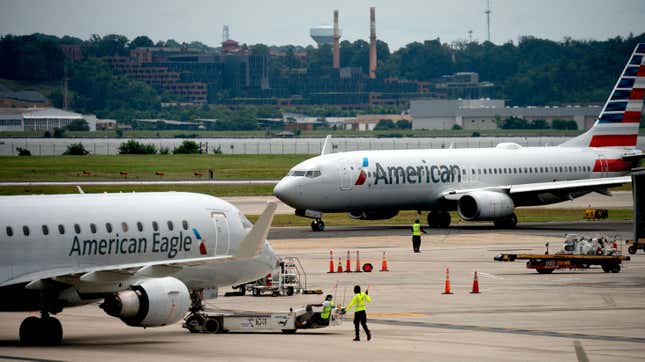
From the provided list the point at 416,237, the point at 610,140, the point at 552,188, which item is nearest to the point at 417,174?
the point at 552,188

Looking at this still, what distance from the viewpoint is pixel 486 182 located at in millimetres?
73062

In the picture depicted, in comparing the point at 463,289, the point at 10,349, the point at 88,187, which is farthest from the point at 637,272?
the point at 88,187

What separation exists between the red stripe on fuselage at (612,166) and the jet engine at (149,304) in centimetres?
5098

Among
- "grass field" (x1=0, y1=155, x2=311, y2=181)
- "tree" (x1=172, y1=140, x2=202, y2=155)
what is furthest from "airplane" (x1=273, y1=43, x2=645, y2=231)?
"tree" (x1=172, y1=140, x2=202, y2=155)

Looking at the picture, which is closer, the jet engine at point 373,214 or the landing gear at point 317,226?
the landing gear at point 317,226

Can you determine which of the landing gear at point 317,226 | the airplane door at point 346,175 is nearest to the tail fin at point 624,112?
the airplane door at point 346,175

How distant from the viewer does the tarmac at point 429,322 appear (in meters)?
30.5

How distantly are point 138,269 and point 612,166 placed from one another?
171 feet

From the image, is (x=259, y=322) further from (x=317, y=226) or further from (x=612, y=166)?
(x=612, y=166)

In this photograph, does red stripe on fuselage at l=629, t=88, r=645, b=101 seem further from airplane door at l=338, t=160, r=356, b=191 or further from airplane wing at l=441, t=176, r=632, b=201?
airplane door at l=338, t=160, r=356, b=191

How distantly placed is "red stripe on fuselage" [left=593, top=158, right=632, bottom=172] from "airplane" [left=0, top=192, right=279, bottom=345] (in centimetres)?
4714

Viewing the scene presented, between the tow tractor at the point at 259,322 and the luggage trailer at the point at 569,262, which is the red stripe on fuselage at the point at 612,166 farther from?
the tow tractor at the point at 259,322

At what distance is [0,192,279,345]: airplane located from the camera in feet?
98.1

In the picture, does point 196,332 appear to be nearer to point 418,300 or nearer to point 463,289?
point 418,300
